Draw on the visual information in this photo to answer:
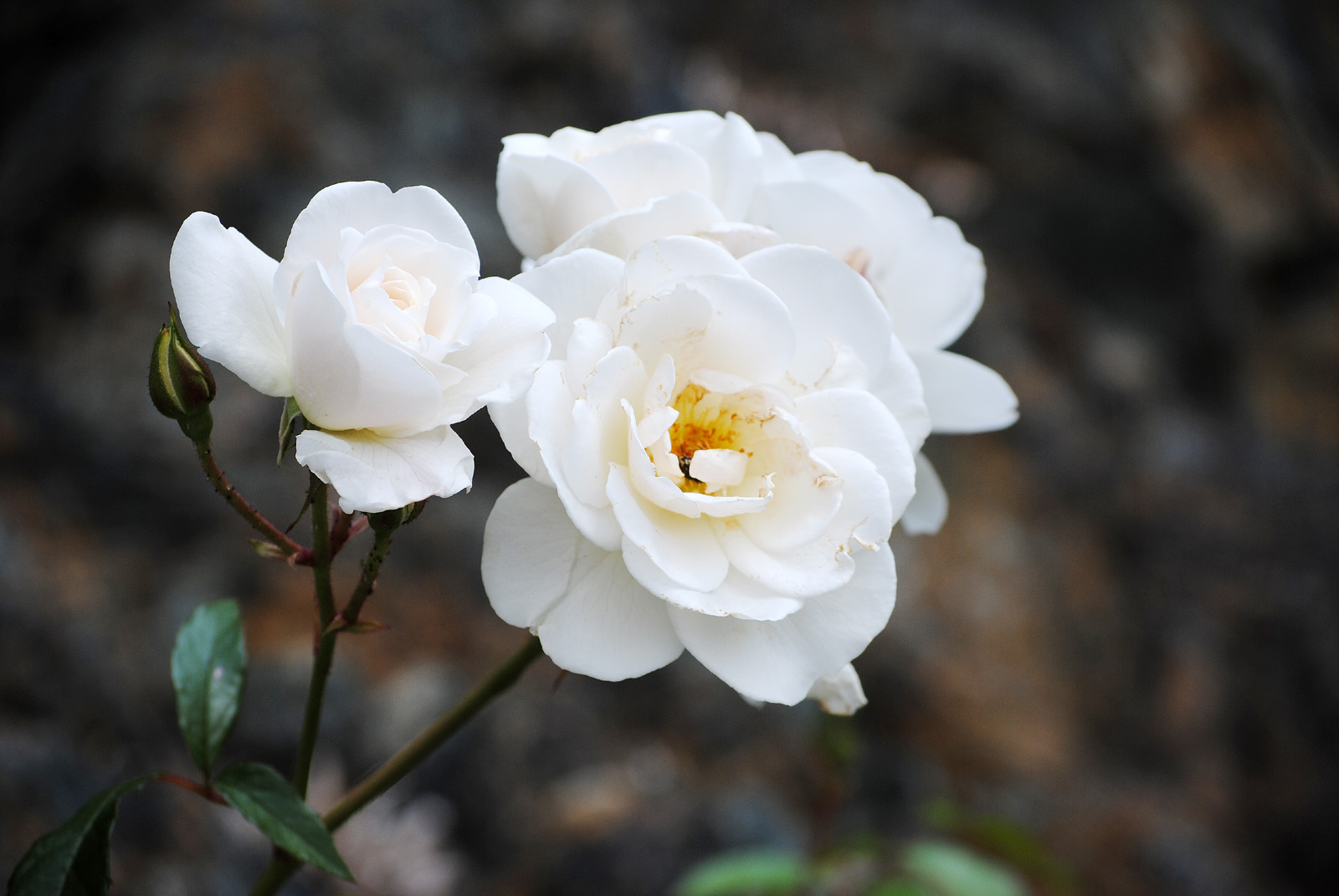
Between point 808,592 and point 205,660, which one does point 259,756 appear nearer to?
point 205,660

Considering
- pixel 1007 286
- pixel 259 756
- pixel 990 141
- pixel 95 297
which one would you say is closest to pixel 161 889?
pixel 259 756

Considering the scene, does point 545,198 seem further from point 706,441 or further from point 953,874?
point 953,874

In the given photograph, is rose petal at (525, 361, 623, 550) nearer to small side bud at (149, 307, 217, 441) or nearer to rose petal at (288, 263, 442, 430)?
rose petal at (288, 263, 442, 430)

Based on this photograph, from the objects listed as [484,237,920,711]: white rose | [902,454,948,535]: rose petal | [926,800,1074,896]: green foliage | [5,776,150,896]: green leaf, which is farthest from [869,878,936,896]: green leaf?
[5,776,150,896]: green leaf

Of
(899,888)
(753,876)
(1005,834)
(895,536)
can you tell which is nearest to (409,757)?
(753,876)

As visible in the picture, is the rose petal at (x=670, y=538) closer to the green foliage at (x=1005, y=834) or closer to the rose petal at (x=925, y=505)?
the rose petal at (x=925, y=505)

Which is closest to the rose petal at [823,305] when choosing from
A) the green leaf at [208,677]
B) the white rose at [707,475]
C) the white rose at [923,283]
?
the white rose at [707,475]
